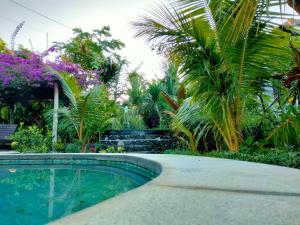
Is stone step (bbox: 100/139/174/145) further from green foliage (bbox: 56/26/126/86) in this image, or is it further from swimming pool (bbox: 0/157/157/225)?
green foliage (bbox: 56/26/126/86)

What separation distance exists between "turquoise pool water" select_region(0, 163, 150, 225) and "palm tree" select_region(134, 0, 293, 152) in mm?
1899

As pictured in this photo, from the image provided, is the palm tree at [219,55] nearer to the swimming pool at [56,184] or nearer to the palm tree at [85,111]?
the swimming pool at [56,184]

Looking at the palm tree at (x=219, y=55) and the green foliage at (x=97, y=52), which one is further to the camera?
the green foliage at (x=97, y=52)

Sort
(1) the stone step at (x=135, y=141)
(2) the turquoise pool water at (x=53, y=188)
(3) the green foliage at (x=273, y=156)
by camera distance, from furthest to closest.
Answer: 1. (1) the stone step at (x=135, y=141)
2. (3) the green foliage at (x=273, y=156)
3. (2) the turquoise pool water at (x=53, y=188)

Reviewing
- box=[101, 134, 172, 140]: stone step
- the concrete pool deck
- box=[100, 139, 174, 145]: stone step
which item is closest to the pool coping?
the concrete pool deck

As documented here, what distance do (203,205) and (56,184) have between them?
332cm

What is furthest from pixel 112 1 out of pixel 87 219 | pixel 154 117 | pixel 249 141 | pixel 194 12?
pixel 87 219

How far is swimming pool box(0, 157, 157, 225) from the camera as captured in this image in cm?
273

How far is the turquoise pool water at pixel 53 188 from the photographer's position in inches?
105

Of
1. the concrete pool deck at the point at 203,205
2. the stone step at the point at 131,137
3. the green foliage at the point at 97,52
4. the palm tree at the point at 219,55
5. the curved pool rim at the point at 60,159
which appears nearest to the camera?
the concrete pool deck at the point at 203,205

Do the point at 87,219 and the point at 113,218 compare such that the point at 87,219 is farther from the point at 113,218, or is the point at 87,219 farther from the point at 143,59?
the point at 143,59

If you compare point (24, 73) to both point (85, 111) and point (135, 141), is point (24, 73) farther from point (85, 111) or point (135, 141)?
point (135, 141)

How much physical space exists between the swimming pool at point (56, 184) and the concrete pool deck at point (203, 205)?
42.6 inches

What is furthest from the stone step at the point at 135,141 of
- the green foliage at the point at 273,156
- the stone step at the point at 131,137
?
the green foliage at the point at 273,156
